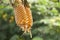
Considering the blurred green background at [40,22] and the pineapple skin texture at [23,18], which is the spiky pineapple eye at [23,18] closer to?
the pineapple skin texture at [23,18]

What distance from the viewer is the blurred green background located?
2.38 m

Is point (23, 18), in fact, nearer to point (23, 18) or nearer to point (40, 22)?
point (23, 18)

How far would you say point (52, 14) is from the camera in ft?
8.47

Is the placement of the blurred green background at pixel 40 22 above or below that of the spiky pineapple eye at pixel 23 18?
below

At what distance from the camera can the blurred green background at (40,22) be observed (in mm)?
2381

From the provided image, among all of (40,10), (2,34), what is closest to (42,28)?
(40,10)

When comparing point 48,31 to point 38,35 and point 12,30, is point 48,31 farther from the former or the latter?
point 12,30

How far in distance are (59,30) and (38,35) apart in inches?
11.1

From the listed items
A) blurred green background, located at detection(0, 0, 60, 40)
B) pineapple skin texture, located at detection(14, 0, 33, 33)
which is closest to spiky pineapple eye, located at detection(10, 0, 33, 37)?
pineapple skin texture, located at detection(14, 0, 33, 33)

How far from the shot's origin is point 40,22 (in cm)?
245

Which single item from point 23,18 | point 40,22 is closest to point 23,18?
point 23,18

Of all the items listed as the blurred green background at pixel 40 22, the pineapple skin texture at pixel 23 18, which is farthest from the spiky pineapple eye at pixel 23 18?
the blurred green background at pixel 40 22

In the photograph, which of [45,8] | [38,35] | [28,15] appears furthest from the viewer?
[38,35]

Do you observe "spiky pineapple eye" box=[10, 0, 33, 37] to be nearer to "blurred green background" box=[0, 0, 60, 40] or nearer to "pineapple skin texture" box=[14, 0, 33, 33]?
"pineapple skin texture" box=[14, 0, 33, 33]
